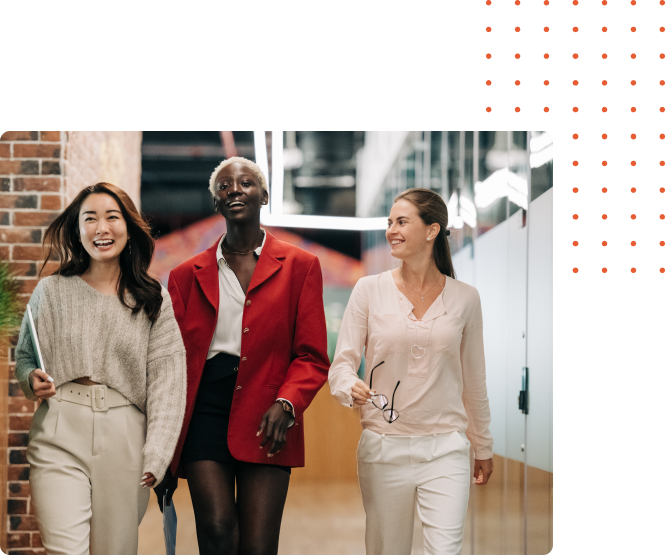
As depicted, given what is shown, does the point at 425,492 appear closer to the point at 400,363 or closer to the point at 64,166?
the point at 400,363

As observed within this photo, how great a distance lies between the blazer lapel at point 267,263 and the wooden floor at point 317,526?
4.45 ft

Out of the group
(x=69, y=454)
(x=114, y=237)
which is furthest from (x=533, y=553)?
(x=114, y=237)

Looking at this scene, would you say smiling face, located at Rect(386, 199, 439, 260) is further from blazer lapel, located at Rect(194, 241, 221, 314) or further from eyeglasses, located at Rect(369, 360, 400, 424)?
blazer lapel, located at Rect(194, 241, 221, 314)

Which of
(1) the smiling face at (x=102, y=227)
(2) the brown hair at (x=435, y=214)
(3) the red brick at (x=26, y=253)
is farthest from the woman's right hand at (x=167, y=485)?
(3) the red brick at (x=26, y=253)

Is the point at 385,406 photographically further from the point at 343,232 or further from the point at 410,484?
the point at 343,232

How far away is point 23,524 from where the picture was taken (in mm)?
3559

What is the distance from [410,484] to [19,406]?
2.00m

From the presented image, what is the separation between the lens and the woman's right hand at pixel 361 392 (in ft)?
8.27

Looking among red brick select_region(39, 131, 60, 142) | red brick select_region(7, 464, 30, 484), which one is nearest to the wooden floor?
red brick select_region(7, 464, 30, 484)

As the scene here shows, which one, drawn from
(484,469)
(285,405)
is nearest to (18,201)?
(285,405)

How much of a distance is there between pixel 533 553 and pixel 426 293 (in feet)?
4.19

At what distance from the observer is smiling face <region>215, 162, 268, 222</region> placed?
9.12 ft

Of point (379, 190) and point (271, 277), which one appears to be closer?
point (271, 277)

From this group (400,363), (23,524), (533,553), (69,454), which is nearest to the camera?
(69,454)
